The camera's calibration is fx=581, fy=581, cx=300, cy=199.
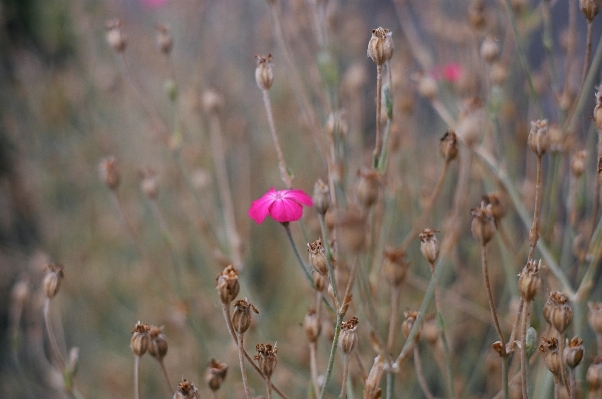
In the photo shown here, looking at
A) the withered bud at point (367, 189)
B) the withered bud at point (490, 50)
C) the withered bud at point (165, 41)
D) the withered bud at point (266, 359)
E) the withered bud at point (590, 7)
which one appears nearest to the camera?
the withered bud at point (367, 189)

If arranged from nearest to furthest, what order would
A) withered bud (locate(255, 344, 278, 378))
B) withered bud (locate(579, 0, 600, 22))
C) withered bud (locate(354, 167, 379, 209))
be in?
withered bud (locate(354, 167, 379, 209))
withered bud (locate(255, 344, 278, 378))
withered bud (locate(579, 0, 600, 22))

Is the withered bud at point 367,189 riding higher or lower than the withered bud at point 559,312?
higher

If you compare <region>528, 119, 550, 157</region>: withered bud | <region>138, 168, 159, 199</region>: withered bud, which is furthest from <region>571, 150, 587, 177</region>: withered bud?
<region>138, 168, 159, 199</region>: withered bud

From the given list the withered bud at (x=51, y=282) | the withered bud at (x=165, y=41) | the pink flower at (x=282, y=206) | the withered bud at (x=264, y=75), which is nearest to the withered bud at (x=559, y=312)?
the pink flower at (x=282, y=206)

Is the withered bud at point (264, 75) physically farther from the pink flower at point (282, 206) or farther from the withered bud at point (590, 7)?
the withered bud at point (590, 7)

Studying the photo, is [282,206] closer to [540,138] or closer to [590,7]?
[540,138]

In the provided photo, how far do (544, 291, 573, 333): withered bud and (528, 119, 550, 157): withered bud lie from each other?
157mm

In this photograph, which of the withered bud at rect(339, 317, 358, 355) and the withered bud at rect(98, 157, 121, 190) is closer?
the withered bud at rect(339, 317, 358, 355)

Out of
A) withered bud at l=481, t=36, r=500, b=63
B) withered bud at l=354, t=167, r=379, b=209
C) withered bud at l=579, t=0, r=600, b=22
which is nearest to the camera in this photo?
withered bud at l=354, t=167, r=379, b=209

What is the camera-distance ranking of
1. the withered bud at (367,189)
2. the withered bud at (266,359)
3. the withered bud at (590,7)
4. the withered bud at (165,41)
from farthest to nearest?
the withered bud at (165,41) < the withered bud at (590,7) < the withered bud at (266,359) < the withered bud at (367,189)

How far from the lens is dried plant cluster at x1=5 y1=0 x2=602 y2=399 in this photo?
2.06 feet

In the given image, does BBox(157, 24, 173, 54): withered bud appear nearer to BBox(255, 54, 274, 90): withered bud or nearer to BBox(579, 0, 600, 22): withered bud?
BBox(255, 54, 274, 90): withered bud

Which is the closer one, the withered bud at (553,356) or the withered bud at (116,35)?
the withered bud at (553,356)

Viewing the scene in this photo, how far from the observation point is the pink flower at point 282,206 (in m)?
0.62
